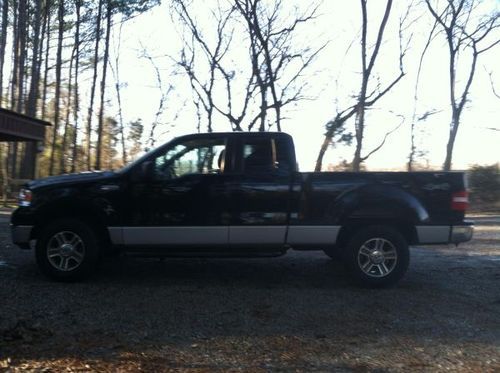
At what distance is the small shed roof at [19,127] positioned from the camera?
14352 mm

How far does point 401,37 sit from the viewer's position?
29.7 metres

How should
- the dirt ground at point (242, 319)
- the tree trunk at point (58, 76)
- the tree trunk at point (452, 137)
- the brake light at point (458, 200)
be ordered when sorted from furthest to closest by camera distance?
the tree trunk at point (452, 137) < the tree trunk at point (58, 76) < the brake light at point (458, 200) < the dirt ground at point (242, 319)

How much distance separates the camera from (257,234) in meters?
7.00

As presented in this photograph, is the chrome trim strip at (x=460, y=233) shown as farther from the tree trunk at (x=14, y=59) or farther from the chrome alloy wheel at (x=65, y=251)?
the tree trunk at (x=14, y=59)

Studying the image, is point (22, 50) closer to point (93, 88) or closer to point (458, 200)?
point (93, 88)

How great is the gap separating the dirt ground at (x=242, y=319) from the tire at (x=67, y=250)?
195mm

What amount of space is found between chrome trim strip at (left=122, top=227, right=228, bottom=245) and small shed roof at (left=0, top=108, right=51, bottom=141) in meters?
8.93

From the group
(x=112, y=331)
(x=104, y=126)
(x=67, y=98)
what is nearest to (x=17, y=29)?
(x=67, y=98)

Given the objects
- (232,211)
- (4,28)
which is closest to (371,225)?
(232,211)

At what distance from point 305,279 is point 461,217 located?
7.53 feet

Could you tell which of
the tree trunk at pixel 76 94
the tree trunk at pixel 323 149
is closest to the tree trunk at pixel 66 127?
the tree trunk at pixel 76 94

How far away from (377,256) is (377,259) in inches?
1.6

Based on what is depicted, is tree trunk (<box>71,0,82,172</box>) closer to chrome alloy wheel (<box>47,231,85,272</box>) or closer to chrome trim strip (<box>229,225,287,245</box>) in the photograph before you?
chrome alloy wheel (<box>47,231,85,272</box>)

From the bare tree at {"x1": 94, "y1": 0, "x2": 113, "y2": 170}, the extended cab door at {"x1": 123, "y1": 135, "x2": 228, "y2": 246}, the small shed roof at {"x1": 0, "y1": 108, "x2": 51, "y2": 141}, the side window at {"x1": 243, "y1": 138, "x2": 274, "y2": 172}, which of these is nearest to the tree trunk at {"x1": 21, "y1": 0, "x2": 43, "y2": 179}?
the bare tree at {"x1": 94, "y1": 0, "x2": 113, "y2": 170}
